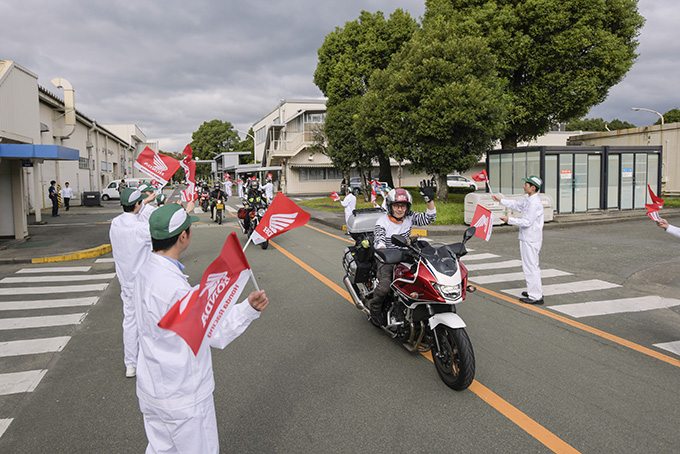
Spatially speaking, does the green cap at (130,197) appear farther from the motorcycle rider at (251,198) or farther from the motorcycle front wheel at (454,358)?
the motorcycle rider at (251,198)

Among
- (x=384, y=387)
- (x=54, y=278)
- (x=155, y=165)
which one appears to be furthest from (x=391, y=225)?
(x=54, y=278)

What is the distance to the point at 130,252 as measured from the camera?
185 inches

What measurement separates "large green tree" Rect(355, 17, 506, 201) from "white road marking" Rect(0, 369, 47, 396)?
55.3 ft

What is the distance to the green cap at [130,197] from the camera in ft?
16.2

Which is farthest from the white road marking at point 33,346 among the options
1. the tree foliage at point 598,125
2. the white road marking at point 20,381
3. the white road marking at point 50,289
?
the tree foliage at point 598,125

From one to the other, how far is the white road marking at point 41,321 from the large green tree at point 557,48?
19.4 metres

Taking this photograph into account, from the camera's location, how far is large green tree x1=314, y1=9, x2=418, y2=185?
90.2ft

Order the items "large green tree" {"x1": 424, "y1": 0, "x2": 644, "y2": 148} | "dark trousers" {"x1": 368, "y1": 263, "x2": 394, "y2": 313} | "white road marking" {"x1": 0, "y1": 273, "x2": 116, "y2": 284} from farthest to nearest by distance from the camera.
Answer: "large green tree" {"x1": 424, "y1": 0, "x2": 644, "y2": 148} < "white road marking" {"x1": 0, "y1": 273, "x2": 116, "y2": 284} < "dark trousers" {"x1": 368, "y1": 263, "x2": 394, "y2": 313}

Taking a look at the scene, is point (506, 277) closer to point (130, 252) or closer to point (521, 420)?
point (521, 420)

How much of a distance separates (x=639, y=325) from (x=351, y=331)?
3.90 m

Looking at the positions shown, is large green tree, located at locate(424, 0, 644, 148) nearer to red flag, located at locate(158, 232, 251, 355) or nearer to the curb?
the curb

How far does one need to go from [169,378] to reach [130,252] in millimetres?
2815

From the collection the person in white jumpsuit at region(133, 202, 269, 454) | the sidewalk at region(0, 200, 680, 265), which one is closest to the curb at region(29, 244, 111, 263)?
the sidewalk at region(0, 200, 680, 265)

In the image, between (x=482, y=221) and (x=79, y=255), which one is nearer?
(x=482, y=221)
